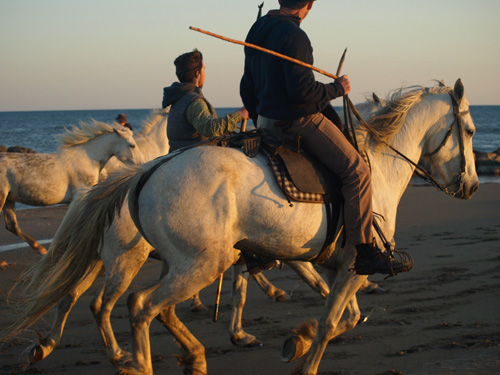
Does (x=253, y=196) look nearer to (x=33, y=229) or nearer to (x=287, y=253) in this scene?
(x=287, y=253)

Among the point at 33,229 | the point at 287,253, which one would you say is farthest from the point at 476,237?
the point at 33,229

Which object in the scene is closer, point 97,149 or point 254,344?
point 254,344

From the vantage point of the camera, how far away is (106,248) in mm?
5320

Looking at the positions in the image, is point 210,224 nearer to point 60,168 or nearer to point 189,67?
point 189,67

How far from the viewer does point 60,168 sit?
10.4 m

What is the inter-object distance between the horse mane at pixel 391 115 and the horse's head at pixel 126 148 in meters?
5.69

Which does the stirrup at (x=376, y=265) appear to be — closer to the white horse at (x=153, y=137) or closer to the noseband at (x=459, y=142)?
the noseband at (x=459, y=142)

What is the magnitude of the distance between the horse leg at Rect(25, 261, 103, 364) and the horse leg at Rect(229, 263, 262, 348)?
1.30 m

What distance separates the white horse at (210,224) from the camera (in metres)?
4.12

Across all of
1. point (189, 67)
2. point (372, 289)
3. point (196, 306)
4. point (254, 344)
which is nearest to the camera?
point (254, 344)

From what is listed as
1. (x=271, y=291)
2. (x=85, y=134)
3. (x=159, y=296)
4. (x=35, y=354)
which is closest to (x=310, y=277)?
(x=271, y=291)

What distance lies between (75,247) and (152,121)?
6181 millimetres

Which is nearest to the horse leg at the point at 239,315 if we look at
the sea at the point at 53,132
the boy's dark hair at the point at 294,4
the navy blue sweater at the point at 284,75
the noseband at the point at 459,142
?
the noseband at the point at 459,142

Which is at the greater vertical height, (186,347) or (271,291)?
(186,347)
